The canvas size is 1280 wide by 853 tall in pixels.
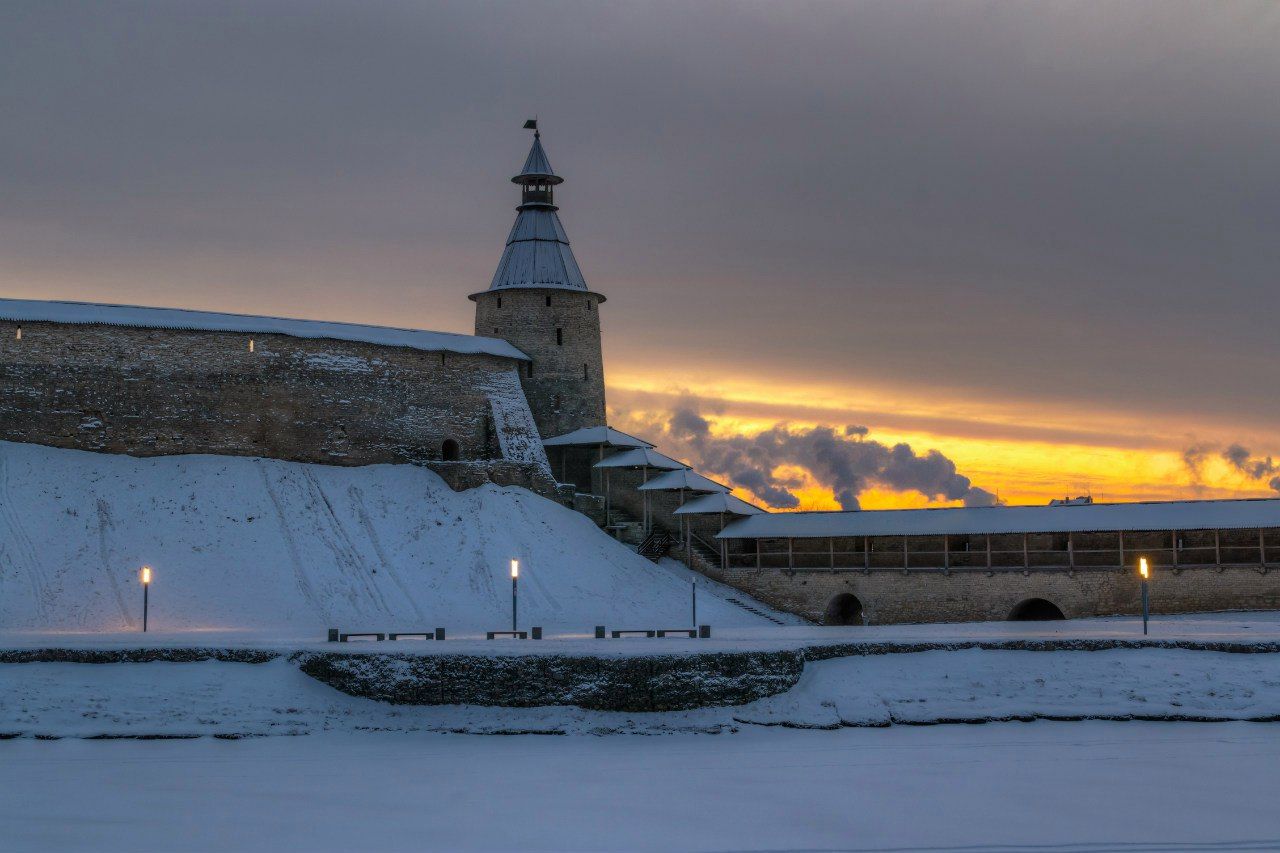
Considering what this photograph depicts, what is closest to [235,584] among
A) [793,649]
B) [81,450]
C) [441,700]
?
[81,450]

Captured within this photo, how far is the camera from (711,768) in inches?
810

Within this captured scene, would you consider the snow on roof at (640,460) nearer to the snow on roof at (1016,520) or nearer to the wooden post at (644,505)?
the wooden post at (644,505)

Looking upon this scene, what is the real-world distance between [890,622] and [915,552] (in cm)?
313

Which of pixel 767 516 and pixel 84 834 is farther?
pixel 767 516

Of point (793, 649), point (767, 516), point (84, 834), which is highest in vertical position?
point (767, 516)

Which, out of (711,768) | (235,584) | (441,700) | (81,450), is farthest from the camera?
(81,450)

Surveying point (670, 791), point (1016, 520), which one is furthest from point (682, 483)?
point (670, 791)

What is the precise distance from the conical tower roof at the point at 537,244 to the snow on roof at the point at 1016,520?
11.2m

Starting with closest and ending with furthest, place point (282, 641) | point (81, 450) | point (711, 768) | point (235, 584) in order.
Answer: point (711, 768)
point (282, 641)
point (235, 584)
point (81, 450)

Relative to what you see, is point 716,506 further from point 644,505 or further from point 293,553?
point 293,553

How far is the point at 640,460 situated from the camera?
4622 centimetres

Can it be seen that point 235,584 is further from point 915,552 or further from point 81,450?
point 915,552

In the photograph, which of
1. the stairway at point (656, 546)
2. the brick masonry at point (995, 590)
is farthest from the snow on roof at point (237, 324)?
the brick masonry at point (995, 590)

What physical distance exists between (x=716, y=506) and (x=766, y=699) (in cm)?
2082
